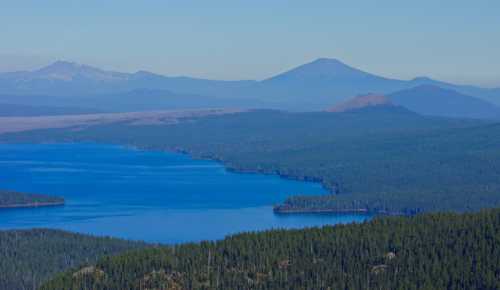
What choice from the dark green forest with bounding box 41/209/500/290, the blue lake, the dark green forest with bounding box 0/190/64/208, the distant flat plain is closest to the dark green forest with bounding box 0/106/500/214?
the blue lake

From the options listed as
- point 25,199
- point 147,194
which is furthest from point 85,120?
point 25,199

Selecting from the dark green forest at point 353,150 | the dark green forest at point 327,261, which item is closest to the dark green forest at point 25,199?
the dark green forest at point 353,150

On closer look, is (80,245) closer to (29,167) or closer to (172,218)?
(172,218)

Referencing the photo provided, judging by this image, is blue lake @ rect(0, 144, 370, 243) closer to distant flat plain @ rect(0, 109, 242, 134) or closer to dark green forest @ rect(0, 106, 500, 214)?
dark green forest @ rect(0, 106, 500, 214)

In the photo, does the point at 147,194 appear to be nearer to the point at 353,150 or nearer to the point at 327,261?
the point at 353,150

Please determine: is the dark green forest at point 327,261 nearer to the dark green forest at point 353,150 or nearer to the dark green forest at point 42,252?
the dark green forest at point 42,252
